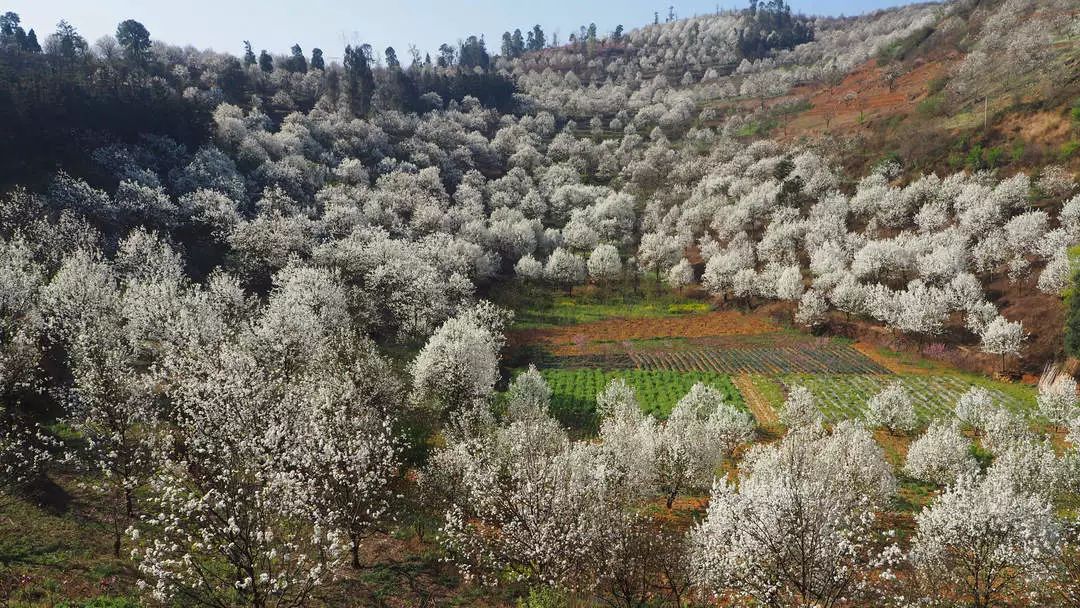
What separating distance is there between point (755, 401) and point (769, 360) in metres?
15.0

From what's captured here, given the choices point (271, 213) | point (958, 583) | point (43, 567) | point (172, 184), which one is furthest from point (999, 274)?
point (172, 184)

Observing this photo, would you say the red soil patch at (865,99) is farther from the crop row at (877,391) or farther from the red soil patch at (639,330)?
the crop row at (877,391)

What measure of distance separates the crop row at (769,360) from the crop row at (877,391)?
2628mm

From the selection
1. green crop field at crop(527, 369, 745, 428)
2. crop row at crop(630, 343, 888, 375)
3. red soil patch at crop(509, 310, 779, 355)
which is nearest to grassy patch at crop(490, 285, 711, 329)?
red soil patch at crop(509, 310, 779, 355)

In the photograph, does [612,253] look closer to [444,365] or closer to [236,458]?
[444,365]

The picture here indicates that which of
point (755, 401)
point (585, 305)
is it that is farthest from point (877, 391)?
point (585, 305)

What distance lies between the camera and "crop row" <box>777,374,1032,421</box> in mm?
53031

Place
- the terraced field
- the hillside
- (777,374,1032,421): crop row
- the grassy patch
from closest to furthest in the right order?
1. the hillside
2. (777,374,1032,421): crop row
3. the terraced field
4. the grassy patch

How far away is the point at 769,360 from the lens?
72062 mm

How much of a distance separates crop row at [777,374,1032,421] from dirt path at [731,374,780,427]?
3608mm

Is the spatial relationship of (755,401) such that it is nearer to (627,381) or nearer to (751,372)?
(751,372)

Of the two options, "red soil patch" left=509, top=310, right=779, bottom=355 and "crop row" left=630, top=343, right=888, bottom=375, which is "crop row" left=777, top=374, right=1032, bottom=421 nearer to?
"crop row" left=630, top=343, right=888, bottom=375

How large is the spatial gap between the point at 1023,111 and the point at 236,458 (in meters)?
133

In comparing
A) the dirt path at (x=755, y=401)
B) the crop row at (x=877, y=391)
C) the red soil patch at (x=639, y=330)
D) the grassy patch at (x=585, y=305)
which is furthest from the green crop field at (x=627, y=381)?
the grassy patch at (x=585, y=305)
